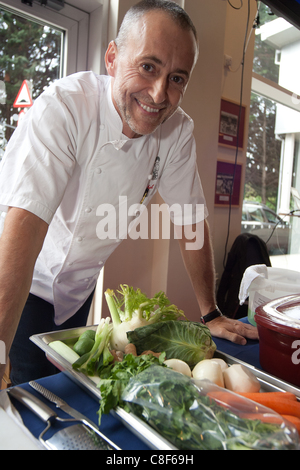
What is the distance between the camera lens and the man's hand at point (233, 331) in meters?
1.09

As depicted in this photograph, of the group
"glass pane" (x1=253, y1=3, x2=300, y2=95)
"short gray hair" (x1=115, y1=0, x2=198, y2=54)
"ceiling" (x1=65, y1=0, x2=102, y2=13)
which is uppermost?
"glass pane" (x1=253, y1=3, x2=300, y2=95)

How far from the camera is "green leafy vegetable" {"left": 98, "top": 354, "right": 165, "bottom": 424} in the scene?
0.62 m

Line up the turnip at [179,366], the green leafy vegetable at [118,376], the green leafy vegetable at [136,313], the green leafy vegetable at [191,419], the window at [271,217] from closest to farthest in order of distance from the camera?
1. the green leafy vegetable at [191,419]
2. the green leafy vegetable at [118,376]
3. the turnip at [179,366]
4. the green leafy vegetable at [136,313]
5. the window at [271,217]

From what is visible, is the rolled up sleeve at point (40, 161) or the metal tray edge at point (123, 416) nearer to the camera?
the metal tray edge at point (123, 416)

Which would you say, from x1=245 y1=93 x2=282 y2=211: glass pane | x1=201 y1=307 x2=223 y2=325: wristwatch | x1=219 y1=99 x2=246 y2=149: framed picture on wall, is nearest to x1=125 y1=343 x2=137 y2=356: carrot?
x1=201 y1=307 x2=223 y2=325: wristwatch

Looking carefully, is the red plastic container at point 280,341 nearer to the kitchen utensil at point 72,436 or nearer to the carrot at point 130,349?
the carrot at point 130,349

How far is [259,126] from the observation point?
4.11 metres

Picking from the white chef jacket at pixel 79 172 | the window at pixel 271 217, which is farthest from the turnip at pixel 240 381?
the window at pixel 271 217

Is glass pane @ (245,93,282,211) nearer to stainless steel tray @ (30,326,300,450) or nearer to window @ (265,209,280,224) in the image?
window @ (265,209,280,224)

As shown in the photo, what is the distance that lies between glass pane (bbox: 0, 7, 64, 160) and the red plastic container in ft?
5.68

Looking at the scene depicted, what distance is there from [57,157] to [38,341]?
50 cm

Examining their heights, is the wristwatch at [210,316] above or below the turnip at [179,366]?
below

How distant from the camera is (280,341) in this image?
853 millimetres
